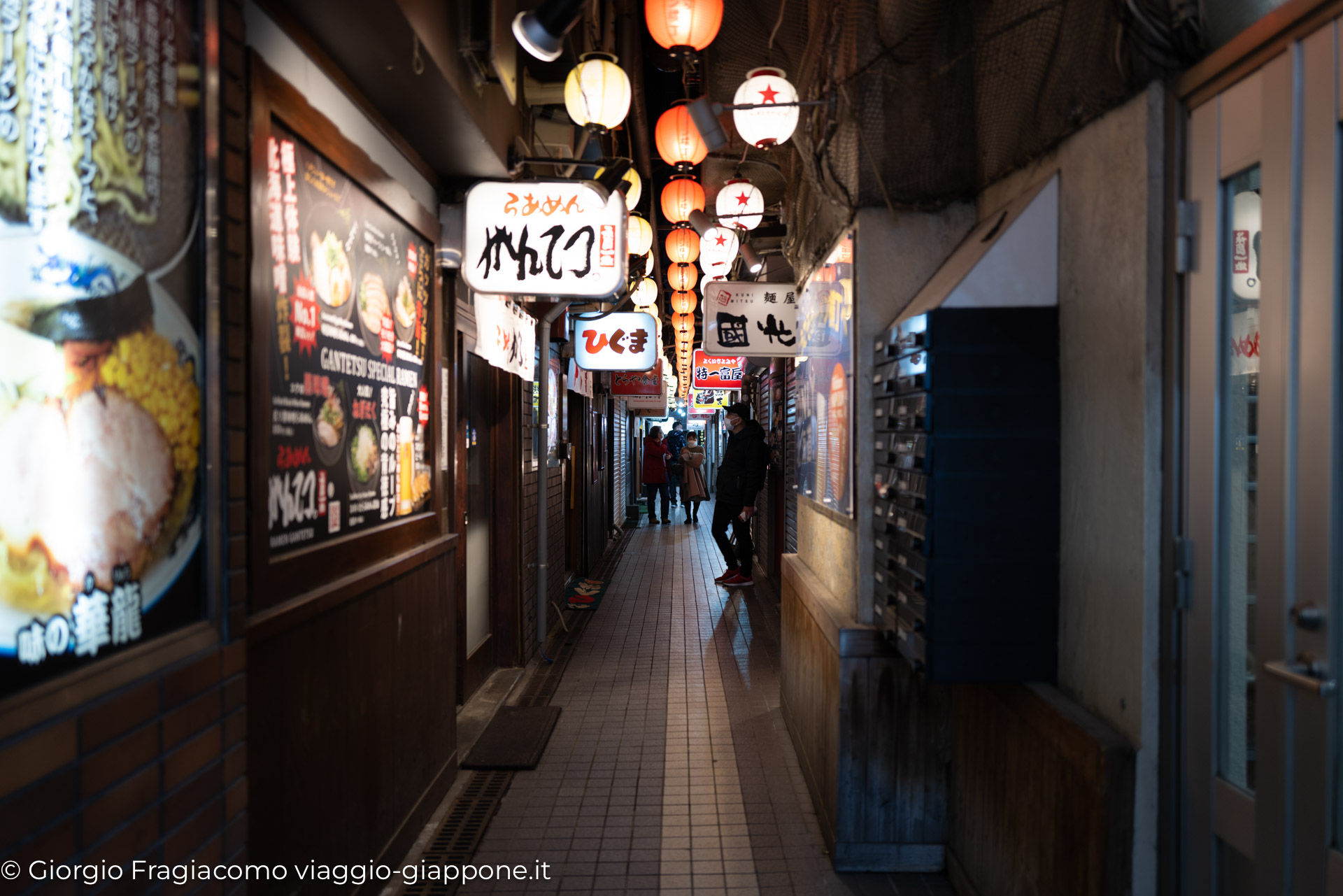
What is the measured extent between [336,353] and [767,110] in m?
2.95

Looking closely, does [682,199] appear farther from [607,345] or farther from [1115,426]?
[1115,426]

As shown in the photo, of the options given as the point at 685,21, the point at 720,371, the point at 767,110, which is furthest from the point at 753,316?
the point at 720,371

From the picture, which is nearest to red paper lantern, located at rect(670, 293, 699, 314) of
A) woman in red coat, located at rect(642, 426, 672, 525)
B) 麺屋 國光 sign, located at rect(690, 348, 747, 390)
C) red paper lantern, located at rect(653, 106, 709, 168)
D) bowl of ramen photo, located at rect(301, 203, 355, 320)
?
麺屋 國光 sign, located at rect(690, 348, 747, 390)

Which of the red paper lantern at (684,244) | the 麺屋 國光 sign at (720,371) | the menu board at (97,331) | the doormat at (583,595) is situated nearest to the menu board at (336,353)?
the menu board at (97,331)

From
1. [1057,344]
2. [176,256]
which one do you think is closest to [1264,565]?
[1057,344]

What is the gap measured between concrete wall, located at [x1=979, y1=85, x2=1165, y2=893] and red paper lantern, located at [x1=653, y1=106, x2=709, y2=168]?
154 inches

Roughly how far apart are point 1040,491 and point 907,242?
4.86 ft

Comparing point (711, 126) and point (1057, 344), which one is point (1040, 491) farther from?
point (711, 126)

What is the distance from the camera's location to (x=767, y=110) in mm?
4988

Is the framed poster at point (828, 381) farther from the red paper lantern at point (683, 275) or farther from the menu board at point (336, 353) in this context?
the red paper lantern at point (683, 275)

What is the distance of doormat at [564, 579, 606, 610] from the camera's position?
32.8 feet

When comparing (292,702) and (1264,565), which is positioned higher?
(1264,565)

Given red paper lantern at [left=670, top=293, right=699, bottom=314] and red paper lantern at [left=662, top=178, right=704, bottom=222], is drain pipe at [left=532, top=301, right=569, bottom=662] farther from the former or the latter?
red paper lantern at [left=670, top=293, right=699, bottom=314]

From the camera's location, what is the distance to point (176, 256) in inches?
89.7
